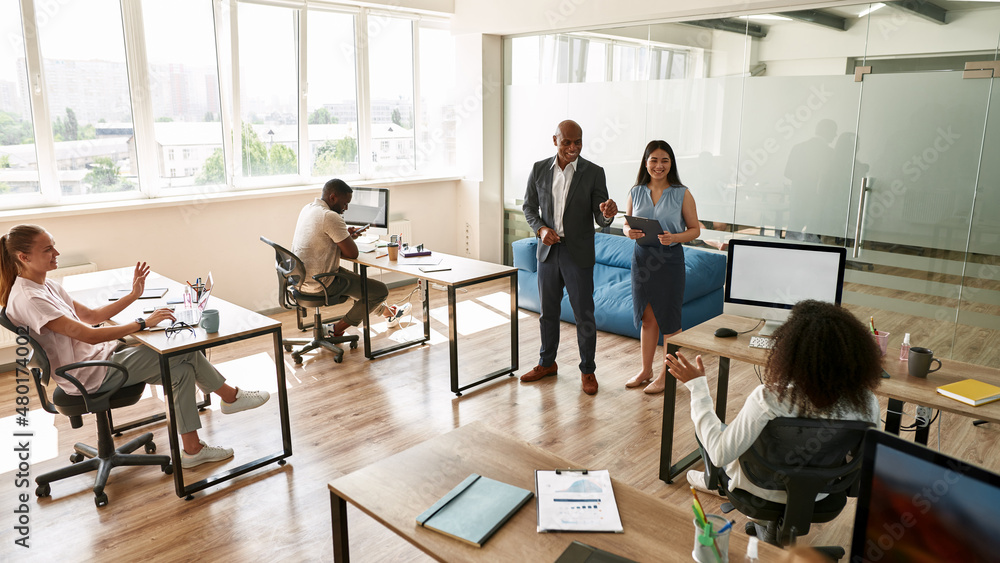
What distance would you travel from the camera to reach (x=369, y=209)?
18.1 ft

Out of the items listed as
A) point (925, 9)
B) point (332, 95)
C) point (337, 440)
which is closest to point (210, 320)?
point (337, 440)

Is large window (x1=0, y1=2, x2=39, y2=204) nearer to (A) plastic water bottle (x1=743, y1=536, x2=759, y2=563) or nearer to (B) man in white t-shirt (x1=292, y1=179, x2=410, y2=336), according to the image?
(B) man in white t-shirt (x1=292, y1=179, x2=410, y2=336)

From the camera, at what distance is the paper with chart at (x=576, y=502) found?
1.67 meters

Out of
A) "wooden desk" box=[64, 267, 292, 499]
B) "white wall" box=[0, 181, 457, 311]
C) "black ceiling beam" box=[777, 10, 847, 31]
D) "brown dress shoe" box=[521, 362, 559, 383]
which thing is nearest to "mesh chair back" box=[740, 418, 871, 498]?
"wooden desk" box=[64, 267, 292, 499]

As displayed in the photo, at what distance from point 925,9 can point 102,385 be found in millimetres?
5232

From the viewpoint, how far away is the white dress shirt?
421 centimetres

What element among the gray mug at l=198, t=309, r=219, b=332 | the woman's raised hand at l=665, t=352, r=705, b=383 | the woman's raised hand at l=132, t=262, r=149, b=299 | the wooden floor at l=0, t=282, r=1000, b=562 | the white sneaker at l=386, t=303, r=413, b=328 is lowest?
the wooden floor at l=0, t=282, r=1000, b=562

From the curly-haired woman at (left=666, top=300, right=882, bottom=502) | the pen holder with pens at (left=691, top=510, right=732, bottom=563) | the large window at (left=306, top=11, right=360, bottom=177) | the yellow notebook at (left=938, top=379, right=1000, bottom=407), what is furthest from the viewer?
the large window at (left=306, top=11, right=360, bottom=177)

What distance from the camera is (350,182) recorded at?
22.3 ft

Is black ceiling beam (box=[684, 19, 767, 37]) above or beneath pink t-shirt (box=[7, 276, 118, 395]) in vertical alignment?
above

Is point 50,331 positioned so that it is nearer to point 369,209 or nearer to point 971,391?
point 369,209

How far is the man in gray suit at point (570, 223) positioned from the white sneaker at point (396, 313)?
1.84 meters

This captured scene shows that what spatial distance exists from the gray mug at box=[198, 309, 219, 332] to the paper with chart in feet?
6.36

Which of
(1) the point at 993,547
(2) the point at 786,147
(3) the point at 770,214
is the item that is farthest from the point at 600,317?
(1) the point at 993,547
